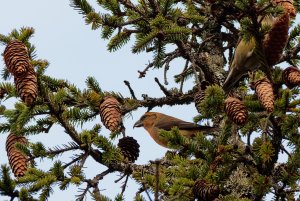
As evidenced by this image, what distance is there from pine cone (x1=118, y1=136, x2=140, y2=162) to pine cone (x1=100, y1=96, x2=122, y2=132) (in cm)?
55

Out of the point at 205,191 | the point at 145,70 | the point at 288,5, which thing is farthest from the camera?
the point at 145,70

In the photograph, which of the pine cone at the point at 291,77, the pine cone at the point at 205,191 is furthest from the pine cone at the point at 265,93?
the pine cone at the point at 205,191

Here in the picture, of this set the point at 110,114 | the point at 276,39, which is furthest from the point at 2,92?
the point at 276,39

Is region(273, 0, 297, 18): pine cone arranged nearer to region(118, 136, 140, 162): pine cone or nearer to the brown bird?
region(118, 136, 140, 162): pine cone

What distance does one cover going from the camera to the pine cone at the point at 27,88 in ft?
11.2

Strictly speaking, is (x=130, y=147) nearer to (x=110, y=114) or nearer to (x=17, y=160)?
(x=110, y=114)

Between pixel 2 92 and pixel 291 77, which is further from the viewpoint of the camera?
pixel 2 92

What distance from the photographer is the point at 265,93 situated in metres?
3.54

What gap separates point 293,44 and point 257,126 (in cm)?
173

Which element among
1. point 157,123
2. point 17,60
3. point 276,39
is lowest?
point 17,60

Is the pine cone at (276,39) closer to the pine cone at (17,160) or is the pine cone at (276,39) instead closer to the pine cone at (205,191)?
the pine cone at (205,191)

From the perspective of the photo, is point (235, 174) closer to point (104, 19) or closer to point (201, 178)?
point (201, 178)

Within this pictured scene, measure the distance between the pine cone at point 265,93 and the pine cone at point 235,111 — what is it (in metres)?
0.13

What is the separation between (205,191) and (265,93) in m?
0.73
